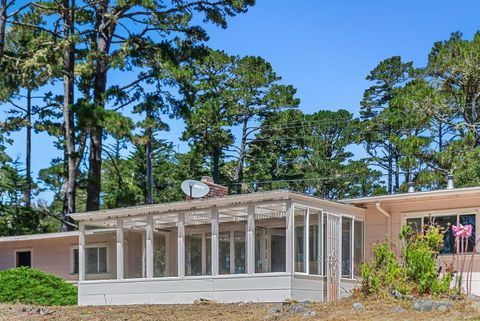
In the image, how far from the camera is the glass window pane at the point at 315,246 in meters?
16.7

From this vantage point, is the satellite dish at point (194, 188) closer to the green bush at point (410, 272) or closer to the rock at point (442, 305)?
the green bush at point (410, 272)

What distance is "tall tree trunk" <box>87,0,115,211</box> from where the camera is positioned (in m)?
26.7

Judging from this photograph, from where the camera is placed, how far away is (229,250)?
58.9ft

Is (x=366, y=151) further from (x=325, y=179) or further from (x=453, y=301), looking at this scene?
(x=453, y=301)

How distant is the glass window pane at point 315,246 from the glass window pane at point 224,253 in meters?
2.14

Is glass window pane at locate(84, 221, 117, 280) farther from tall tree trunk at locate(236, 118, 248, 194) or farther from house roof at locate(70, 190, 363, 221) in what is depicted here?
tall tree trunk at locate(236, 118, 248, 194)

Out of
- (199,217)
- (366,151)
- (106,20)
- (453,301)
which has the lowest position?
(453,301)

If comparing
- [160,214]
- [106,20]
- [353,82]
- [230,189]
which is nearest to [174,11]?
[106,20]

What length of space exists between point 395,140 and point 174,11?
13111 millimetres

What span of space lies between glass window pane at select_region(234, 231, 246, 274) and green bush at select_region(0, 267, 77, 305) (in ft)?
18.9

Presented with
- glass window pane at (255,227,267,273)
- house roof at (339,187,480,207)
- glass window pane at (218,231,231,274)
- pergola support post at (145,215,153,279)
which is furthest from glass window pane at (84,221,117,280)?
house roof at (339,187,480,207)

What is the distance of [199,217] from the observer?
60.8 ft

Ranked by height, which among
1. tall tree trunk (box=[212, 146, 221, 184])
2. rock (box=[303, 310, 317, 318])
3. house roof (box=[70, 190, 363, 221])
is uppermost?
tall tree trunk (box=[212, 146, 221, 184])

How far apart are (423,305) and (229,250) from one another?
6.90 metres
